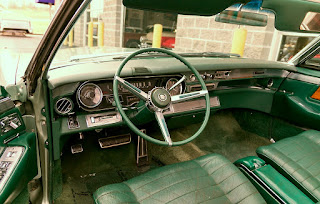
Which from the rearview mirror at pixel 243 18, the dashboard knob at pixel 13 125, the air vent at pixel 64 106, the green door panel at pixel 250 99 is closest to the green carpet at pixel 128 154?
the green door panel at pixel 250 99

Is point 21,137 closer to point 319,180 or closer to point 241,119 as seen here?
point 319,180

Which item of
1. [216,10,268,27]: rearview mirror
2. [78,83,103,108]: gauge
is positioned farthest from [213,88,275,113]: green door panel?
[78,83,103,108]: gauge

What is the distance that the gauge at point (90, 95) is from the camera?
1.81m

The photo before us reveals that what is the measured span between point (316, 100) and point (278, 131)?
547 mm

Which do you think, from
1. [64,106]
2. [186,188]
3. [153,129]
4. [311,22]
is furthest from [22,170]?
[311,22]

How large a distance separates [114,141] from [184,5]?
63.0 inches

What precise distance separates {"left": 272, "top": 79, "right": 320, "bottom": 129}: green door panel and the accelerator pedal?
5.53ft

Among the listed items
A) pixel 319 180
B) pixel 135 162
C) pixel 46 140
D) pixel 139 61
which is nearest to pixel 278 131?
pixel 319 180

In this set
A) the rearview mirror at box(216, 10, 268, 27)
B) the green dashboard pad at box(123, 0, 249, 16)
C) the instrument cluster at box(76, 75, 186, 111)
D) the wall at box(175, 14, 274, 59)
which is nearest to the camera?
the green dashboard pad at box(123, 0, 249, 16)

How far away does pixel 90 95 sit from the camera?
6.03 ft

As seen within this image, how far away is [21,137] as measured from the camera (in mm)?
1521

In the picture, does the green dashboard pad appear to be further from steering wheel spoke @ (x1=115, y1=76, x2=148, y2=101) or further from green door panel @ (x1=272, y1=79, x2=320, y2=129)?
green door panel @ (x1=272, y1=79, x2=320, y2=129)

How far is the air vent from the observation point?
1.75 m

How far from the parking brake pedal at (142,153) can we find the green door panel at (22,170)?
1.13 meters
